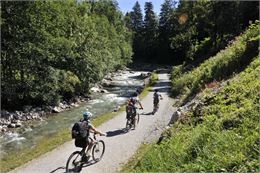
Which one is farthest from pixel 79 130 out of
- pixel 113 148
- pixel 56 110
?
pixel 56 110

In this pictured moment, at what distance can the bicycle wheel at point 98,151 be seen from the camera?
15.2 meters

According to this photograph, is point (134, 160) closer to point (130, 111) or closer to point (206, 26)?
point (130, 111)

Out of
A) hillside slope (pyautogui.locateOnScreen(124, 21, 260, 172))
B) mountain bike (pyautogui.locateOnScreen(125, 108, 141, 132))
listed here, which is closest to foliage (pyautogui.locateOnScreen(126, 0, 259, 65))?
mountain bike (pyautogui.locateOnScreen(125, 108, 141, 132))

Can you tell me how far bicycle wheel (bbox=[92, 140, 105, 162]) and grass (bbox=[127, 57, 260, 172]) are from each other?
1.80 meters

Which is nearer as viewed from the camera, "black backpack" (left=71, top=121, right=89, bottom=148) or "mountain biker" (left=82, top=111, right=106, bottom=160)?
"black backpack" (left=71, top=121, right=89, bottom=148)

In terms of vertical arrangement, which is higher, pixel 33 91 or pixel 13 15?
pixel 13 15

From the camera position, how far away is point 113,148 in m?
17.3

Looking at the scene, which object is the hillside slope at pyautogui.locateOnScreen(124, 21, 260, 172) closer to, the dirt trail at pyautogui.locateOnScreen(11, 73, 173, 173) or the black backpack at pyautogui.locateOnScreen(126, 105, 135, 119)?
the dirt trail at pyautogui.locateOnScreen(11, 73, 173, 173)

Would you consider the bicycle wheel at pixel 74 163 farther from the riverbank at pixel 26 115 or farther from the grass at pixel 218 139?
the riverbank at pixel 26 115

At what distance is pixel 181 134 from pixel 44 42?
22.1 metres

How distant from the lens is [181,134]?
1326 cm

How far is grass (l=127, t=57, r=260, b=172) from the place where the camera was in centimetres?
919

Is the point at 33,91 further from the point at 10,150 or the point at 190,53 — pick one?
the point at 190,53

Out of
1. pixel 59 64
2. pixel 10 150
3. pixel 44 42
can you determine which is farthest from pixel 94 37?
pixel 10 150
